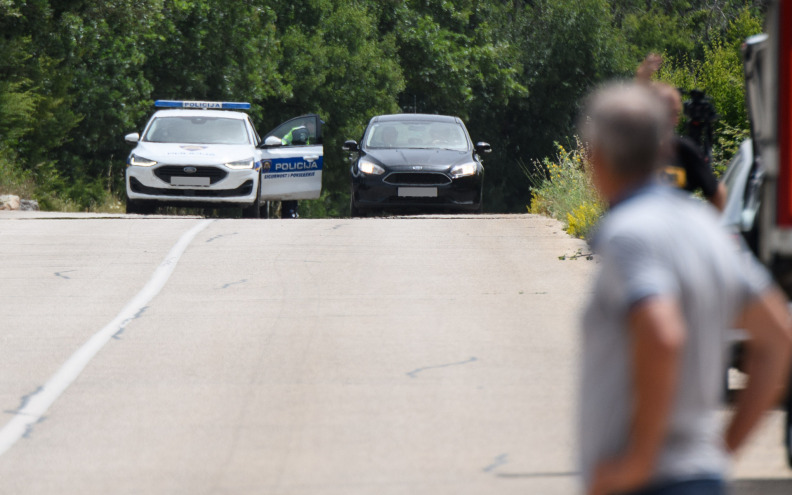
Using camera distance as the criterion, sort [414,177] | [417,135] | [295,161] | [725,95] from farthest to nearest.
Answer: [295,161], [417,135], [414,177], [725,95]

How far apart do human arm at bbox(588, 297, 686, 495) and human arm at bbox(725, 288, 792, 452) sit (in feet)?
1.04

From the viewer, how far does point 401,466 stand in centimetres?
619

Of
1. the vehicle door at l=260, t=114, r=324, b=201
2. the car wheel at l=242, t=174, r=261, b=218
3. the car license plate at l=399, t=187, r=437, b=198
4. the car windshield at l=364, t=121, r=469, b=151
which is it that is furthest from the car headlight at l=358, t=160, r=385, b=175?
the car wheel at l=242, t=174, r=261, b=218

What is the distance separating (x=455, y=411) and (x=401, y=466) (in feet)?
3.88

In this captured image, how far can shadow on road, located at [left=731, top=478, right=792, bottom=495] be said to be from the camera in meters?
5.68

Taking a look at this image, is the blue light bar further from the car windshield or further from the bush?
the bush

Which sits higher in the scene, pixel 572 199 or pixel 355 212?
pixel 572 199

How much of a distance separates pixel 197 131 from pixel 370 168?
3.03 meters

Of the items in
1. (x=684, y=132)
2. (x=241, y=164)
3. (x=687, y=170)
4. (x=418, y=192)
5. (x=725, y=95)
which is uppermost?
(x=687, y=170)

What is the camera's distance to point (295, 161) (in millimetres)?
21000

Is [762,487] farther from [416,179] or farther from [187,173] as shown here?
[187,173]

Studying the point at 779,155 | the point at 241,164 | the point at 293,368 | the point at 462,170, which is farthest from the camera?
the point at 241,164

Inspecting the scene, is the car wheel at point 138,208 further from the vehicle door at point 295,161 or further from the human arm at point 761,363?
the human arm at point 761,363

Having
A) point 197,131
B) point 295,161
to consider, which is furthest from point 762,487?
point 197,131
